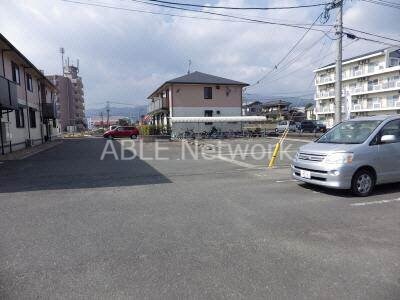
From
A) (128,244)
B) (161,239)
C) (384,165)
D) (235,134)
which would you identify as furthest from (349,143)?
(235,134)

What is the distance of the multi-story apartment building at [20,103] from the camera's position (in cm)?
1420

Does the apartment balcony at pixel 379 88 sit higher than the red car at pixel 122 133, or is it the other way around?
the apartment balcony at pixel 379 88

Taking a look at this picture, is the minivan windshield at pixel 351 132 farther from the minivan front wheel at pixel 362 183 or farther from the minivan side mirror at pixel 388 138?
the minivan front wheel at pixel 362 183

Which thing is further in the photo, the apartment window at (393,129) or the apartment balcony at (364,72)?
the apartment balcony at (364,72)

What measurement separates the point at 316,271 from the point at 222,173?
605cm

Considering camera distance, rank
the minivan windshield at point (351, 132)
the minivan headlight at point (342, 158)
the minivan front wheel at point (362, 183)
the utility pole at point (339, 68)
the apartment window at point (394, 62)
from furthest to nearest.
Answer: the apartment window at point (394, 62) < the utility pole at point (339, 68) < the minivan windshield at point (351, 132) < the minivan front wheel at point (362, 183) < the minivan headlight at point (342, 158)

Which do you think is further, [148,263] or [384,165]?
[384,165]

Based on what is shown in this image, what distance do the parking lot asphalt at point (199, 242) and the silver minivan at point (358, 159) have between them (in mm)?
345

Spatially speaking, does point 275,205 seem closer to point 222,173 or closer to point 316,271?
point 316,271

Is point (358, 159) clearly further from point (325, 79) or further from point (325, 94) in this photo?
point (325, 79)

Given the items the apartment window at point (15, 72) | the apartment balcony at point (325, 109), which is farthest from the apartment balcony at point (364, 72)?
the apartment window at point (15, 72)

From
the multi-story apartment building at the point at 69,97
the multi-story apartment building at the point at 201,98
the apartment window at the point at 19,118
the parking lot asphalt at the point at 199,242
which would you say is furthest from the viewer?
the multi-story apartment building at the point at 69,97

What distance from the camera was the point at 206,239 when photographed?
12.9 ft

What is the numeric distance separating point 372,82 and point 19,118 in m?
47.5
